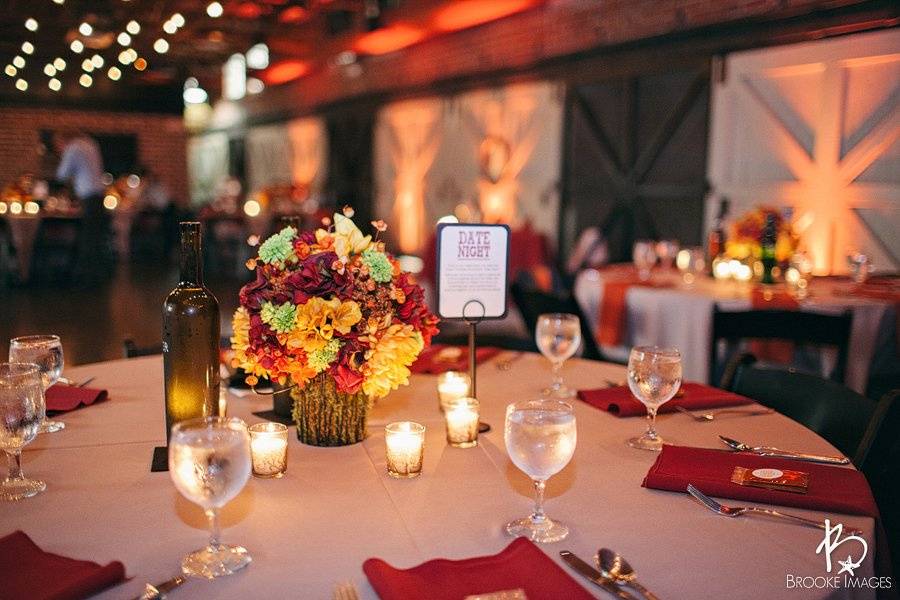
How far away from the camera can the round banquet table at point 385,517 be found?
3.59 ft

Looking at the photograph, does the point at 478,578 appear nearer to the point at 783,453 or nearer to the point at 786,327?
the point at 783,453

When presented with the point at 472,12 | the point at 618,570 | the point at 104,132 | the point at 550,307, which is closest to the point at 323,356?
the point at 618,570

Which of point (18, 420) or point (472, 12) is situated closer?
point (18, 420)

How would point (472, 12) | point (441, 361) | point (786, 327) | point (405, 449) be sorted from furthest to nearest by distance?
point (472, 12) → point (786, 327) → point (441, 361) → point (405, 449)

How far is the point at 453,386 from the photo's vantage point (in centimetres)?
184

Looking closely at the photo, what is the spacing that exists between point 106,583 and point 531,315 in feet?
9.71

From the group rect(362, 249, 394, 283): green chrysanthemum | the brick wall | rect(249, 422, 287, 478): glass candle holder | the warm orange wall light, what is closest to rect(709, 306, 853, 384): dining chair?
rect(362, 249, 394, 283): green chrysanthemum

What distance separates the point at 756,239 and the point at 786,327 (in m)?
1.54

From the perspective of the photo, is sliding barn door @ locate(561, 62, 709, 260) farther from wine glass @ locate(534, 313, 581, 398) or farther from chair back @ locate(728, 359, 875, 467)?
wine glass @ locate(534, 313, 581, 398)

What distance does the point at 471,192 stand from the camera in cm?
952

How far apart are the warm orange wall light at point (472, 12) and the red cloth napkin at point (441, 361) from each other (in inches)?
254

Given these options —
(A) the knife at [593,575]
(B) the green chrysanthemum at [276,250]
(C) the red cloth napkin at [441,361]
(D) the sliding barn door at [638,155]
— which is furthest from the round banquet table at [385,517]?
(D) the sliding barn door at [638,155]

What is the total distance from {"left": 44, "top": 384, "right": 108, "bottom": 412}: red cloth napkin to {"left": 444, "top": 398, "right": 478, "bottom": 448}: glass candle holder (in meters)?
0.90

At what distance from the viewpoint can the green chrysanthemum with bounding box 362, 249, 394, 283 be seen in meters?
1.55
